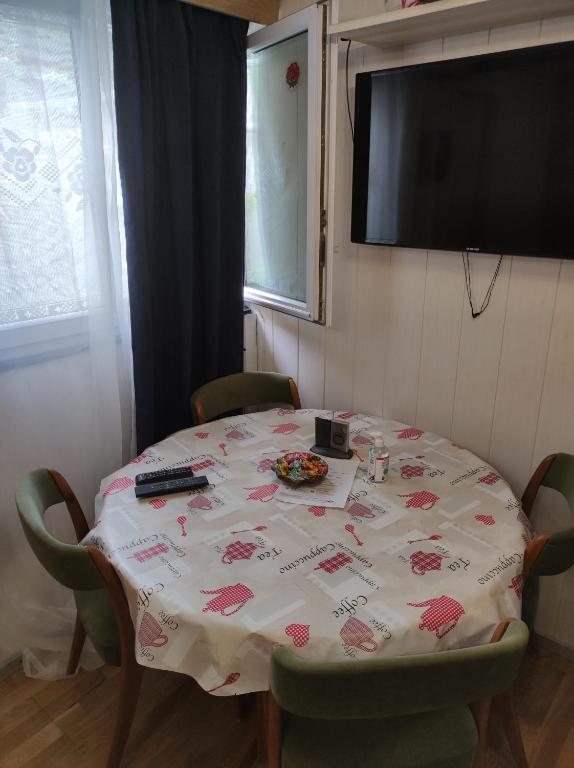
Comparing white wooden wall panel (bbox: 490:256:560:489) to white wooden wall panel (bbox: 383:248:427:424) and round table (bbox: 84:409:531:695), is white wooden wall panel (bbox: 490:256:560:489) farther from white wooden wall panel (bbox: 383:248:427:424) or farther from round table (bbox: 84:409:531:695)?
white wooden wall panel (bbox: 383:248:427:424)

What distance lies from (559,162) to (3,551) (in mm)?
2230

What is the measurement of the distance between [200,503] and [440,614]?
0.75 meters

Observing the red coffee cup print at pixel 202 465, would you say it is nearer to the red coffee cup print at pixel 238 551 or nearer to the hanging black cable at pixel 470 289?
the red coffee cup print at pixel 238 551

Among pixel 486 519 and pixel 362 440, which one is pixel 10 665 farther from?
pixel 486 519

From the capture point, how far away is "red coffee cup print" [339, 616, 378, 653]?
1.24 meters

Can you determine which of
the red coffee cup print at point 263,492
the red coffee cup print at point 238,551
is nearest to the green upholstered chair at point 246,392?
the red coffee cup print at point 263,492

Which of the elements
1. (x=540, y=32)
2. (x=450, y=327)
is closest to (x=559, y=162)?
(x=540, y=32)

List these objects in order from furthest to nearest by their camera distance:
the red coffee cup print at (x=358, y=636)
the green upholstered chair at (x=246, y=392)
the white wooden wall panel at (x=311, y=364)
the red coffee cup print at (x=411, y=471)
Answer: the white wooden wall panel at (x=311, y=364) → the green upholstered chair at (x=246, y=392) → the red coffee cup print at (x=411, y=471) → the red coffee cup print at (x=358, y=636)

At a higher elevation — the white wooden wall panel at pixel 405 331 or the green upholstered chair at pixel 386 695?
the white wooden wall panel at pixel 405 331

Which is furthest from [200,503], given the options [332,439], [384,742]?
[384,742]

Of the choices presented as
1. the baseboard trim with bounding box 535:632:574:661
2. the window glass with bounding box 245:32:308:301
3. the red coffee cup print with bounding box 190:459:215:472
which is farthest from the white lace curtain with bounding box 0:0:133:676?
the baseboard trim with bounding box 535:632:574:661

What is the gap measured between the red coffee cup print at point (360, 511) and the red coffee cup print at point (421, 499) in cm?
12

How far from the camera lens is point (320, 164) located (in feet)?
6.86

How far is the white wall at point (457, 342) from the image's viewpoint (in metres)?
1.93
